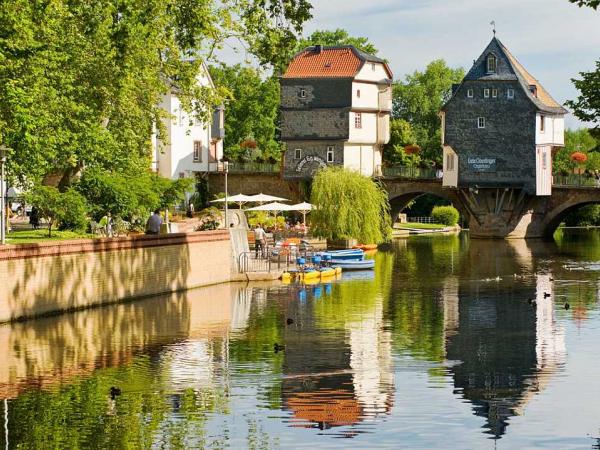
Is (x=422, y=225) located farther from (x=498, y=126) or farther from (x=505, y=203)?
(x=498, y=126)

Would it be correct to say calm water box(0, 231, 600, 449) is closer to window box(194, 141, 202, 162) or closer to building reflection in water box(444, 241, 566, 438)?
building reflection in water box(444, 241, 566, 438)

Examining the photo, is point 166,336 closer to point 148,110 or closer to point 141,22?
point 141,22

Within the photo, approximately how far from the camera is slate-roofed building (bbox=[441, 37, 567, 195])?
338ft

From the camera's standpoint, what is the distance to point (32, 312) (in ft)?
132

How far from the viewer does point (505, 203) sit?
10556 cm

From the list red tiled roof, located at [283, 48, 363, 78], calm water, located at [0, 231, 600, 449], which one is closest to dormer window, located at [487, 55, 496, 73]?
red tiled roof, located at [283, 48, 363, 78]

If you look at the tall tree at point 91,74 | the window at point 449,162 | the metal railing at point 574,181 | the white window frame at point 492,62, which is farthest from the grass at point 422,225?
the tall tree at point 91,74

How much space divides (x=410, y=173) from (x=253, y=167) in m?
13.7

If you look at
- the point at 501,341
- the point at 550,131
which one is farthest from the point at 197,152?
the point at 501,341

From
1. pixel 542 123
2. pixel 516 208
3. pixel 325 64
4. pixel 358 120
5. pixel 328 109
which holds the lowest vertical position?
pixel 516 208

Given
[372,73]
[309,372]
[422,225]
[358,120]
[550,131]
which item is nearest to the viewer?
[309,372]

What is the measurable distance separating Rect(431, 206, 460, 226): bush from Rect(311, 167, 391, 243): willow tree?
47294 mm

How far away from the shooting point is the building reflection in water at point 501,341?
91.8ft

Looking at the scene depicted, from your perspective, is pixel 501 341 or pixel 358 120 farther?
pixel 358 120
